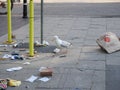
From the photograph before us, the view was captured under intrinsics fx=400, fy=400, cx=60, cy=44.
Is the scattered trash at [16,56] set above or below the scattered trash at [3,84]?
below

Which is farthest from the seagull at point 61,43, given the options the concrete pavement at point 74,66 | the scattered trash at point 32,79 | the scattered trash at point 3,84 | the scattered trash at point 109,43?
the scattered trash at point 3,84

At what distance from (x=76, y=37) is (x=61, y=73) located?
393 centimetres

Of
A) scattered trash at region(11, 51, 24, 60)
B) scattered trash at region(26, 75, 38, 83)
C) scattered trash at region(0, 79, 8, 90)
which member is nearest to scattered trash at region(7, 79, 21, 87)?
scattered trash at region(0, 79, 8, 90)

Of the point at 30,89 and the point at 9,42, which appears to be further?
the point at 9,42

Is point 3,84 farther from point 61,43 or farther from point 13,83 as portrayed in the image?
point 61,43

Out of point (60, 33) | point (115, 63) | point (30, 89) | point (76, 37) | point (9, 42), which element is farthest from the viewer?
point (60, 33)

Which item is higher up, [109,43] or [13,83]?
[109,43]

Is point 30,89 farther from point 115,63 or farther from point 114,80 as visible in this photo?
point 115,63

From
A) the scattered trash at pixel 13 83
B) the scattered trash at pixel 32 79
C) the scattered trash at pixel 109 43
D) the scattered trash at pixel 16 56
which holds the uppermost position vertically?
the scattered trash at pixel 109 43

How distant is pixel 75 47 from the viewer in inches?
396

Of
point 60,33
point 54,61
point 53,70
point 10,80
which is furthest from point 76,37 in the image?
point 10,80

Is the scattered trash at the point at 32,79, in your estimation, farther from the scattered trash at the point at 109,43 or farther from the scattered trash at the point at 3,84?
the scattered trash at the point at 109,43

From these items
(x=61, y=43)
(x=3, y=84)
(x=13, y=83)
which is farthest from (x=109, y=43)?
(x=3, y=84)

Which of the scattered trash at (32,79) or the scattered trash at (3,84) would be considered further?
the scattered trash at (32,79)
